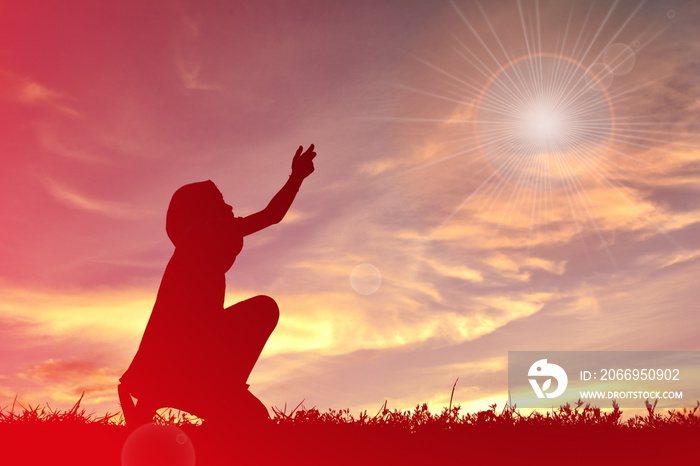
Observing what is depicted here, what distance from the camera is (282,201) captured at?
770 centimetres

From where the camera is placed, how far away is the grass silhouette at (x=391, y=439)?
8047 mm

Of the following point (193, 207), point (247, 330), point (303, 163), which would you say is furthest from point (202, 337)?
point (303, 163)

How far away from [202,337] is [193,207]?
1.48 metres

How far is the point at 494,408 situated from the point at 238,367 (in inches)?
161

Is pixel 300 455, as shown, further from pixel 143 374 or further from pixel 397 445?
pixel 143 374

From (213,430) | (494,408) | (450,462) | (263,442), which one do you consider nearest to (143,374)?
(213,430)

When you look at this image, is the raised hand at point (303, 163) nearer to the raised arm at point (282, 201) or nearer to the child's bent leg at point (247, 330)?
the raised arm at point (282, 201)

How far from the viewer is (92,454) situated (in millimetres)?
8258

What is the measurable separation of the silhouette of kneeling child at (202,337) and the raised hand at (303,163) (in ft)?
0.28

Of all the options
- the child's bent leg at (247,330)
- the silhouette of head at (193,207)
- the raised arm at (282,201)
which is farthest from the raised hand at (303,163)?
the child's bent leg at (247,330)

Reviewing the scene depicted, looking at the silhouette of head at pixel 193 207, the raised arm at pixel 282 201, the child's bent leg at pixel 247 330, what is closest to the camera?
the raised arm at pixel 282 201

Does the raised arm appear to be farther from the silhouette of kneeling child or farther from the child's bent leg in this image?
the child's bent leg

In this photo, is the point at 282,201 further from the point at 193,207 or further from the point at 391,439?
the point at 391,439

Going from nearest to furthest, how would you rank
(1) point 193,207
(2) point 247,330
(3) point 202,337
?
(3) point 202,337
(2) point 247,330
(1) point 193,207
